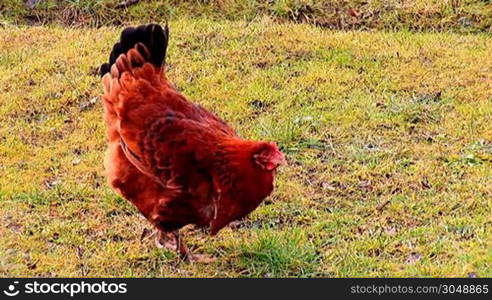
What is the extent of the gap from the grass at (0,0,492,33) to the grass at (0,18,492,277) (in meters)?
0.32

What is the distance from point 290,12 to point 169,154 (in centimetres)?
464

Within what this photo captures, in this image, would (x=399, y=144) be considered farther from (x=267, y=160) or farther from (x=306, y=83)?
(x=267, y=160)

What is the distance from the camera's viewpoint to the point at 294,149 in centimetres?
684

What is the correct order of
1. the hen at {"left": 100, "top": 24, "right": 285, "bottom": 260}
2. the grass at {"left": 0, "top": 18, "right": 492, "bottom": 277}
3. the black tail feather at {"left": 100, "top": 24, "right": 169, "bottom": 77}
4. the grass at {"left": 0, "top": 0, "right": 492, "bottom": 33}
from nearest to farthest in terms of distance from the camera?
the hen at {"left": 100, "top": 24, "right": 285, "bottom": 260} < the grass at {"left": 0, "top": 18, "right": 492, "bottom": 277} < the black tail feather at {"left": 100, "top": 24, "right": 169, "bottom": 77} < the grass at {"left": 0, "top": 0, "right": 492, "bottom": 33}

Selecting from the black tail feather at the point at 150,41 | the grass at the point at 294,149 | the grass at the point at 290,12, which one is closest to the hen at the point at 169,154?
the black tail feather at the point at 150,41

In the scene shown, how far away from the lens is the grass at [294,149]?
17.8 feet

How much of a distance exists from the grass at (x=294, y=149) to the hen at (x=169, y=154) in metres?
0.47

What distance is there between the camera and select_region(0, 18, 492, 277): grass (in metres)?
5.41

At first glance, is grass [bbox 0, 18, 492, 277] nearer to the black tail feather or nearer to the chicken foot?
the chicken foot

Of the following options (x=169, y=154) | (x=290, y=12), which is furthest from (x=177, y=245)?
(x=290, y=12)

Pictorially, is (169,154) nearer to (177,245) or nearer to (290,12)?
(177,245)

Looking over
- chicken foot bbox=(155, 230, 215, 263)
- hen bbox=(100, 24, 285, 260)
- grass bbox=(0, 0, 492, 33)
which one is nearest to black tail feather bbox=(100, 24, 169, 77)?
hen bbox=(100, 24, 285, 260)

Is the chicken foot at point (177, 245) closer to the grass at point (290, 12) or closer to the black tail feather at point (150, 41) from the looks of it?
the black tail feather at point (150, 41)

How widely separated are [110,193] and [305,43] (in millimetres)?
3150
